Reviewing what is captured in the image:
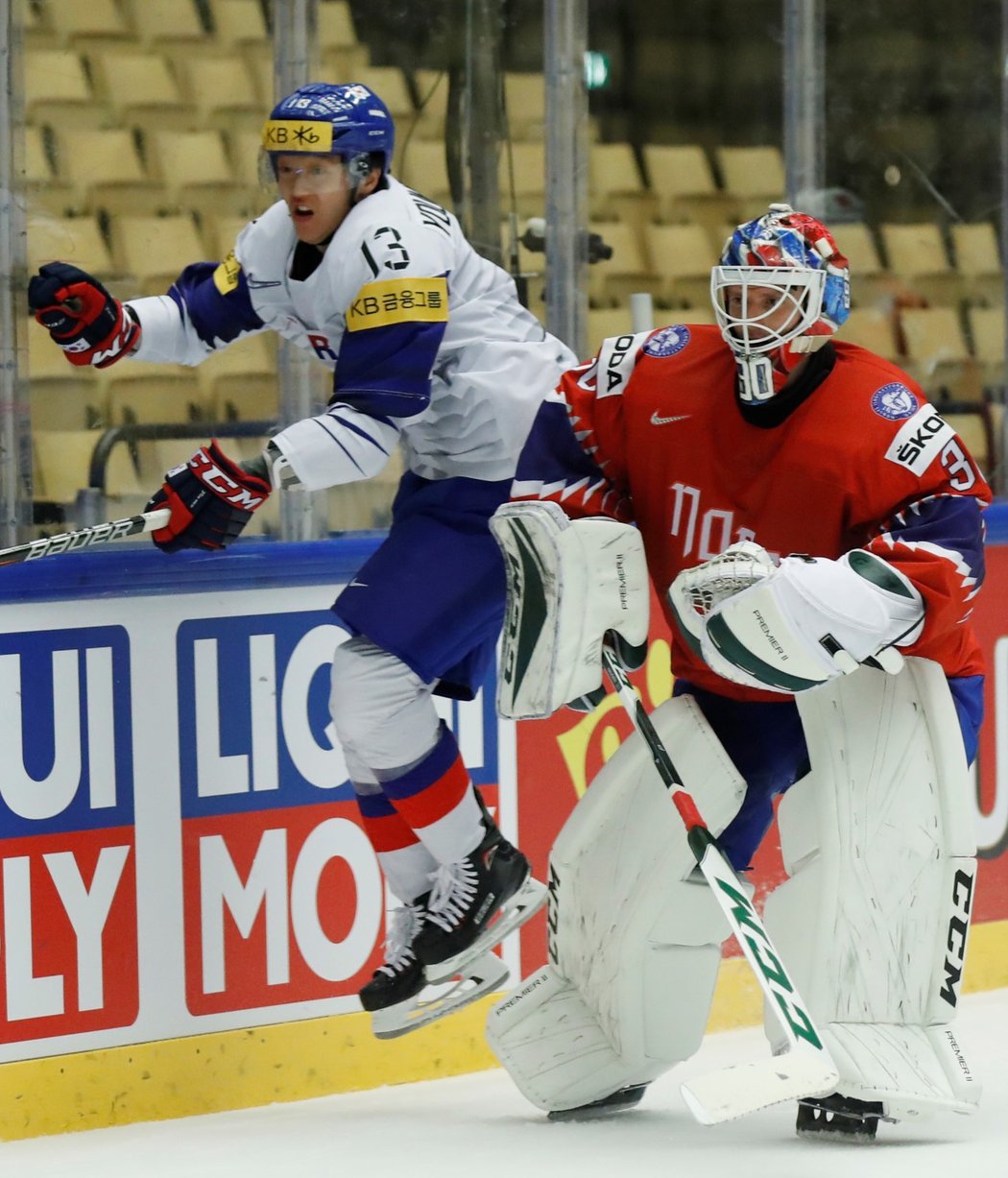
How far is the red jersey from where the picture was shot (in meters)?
2.88

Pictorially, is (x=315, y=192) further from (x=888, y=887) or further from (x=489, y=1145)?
Result: (x=489, y=1145)

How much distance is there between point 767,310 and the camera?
115 inches

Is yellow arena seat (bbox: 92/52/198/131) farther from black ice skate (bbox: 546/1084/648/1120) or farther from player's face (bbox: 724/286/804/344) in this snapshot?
black ice skate (bbox: 546/1084/648/1120)

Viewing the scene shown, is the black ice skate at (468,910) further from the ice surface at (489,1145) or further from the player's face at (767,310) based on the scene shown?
the player's face at (767,310)

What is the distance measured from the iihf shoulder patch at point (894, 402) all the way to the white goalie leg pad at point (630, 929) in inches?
20.6

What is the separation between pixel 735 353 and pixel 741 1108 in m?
1.00

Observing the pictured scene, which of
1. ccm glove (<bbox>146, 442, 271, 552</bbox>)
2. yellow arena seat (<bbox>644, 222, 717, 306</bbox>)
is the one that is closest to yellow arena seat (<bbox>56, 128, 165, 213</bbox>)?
ccm glove (<bbox>146, 442, 271, 552</bbox>)

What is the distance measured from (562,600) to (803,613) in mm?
386

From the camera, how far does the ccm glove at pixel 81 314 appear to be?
10.8ft

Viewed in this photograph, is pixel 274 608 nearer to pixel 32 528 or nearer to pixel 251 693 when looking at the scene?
pixel 251 693

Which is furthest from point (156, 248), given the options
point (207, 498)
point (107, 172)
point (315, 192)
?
point (207, 498)

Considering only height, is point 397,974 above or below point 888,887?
below

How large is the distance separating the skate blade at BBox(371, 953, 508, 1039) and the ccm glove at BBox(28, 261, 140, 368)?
3.66ft

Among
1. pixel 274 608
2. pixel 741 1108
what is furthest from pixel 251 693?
pixel 741 1108
